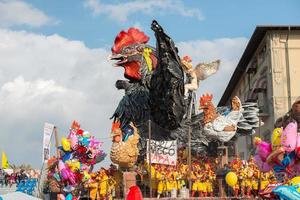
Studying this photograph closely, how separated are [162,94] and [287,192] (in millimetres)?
10152

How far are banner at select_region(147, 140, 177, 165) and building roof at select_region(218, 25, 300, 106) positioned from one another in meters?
17.3

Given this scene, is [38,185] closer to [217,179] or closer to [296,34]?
[217,179]

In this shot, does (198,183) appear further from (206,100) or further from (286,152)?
(286,152)

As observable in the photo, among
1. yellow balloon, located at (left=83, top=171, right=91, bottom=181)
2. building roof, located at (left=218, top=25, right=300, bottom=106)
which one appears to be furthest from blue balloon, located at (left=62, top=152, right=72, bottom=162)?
building roof, located at (left=218, top=25, right=300, bottom=106)

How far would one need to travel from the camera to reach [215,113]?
58.4 feet

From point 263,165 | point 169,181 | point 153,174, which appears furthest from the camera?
point 169,181

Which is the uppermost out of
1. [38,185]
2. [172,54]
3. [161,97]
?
[172,54]

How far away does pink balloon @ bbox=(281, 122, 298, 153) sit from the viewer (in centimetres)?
891

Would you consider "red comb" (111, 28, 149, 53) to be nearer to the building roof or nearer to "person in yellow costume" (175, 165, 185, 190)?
"person in yellow costume" (175, 165, 185, 190)

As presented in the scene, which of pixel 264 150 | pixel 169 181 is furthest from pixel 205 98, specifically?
pixel 264 150

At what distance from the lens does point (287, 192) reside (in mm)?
7668

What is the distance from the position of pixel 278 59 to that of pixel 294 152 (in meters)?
24.1

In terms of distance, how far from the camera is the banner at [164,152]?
16.6 metres

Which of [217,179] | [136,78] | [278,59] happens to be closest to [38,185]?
[136,78]
